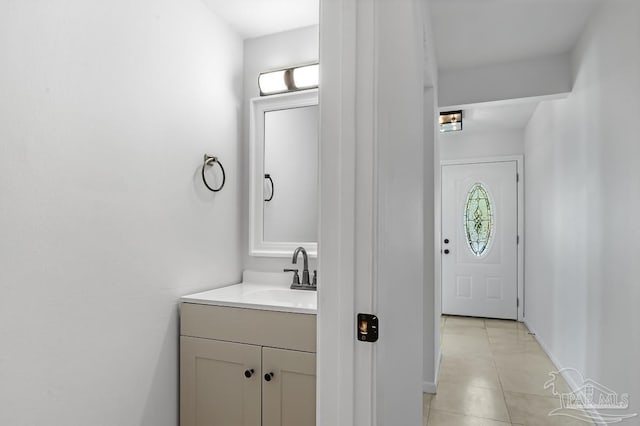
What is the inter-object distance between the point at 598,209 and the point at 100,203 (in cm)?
269

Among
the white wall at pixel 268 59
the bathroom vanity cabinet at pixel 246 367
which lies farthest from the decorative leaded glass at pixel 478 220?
the bathroom vanity cabinet at pixel 246 367

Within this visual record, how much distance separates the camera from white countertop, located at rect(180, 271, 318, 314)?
5.62ft

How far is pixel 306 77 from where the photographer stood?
2.28m

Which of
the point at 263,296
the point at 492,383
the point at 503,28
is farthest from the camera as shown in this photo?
the point at 492,383

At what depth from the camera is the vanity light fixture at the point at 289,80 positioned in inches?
89.5

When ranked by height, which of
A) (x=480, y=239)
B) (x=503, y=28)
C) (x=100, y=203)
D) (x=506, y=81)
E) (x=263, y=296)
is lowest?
(x=263, y=296)

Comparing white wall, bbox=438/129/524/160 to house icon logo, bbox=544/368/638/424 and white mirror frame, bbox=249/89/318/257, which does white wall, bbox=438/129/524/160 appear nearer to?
house icon logo, bbox=544/368/638/424

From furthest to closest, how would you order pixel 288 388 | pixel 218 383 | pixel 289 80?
pixel 289 80 < pixel 218 383 < pixel 288 388

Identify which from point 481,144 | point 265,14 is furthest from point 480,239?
point 265,14

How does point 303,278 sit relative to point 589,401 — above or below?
above

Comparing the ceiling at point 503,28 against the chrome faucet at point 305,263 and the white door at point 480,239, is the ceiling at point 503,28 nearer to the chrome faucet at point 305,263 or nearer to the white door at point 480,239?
the chrome faucet at point 305,263

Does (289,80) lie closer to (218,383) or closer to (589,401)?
(218,383)

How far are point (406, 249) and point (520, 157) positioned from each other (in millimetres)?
4200

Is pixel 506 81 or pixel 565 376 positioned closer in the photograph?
pixel 565 376
